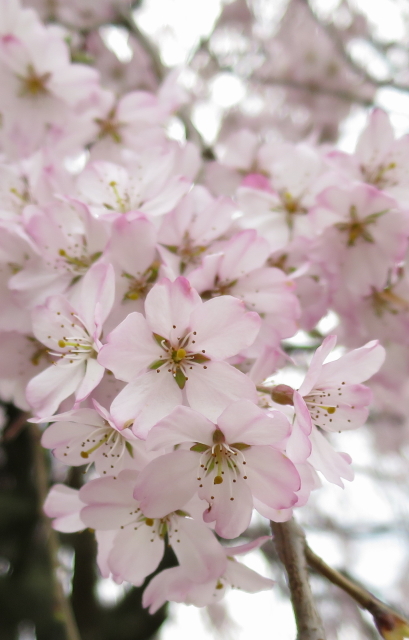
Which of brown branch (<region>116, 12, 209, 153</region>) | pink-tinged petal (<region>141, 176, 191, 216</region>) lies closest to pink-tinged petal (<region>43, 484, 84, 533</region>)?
pink-tinged petal (<region>141, 176, 191, 216</region>)

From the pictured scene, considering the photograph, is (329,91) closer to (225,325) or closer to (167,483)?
(225,325)

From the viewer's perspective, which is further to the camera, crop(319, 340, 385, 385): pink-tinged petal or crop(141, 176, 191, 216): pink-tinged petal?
crop(141, 176, 191, 216): pink-tinged petal

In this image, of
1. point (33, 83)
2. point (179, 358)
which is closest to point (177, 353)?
point (179, 358)

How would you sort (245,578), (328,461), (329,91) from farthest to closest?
(329,91)
(245,578)
(328,461)

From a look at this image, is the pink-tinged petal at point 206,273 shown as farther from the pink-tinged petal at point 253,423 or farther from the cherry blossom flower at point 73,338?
the pink-tinged petal at point 253,423

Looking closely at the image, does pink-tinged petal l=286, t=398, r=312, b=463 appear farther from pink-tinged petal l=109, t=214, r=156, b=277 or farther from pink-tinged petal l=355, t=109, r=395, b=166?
pink-tinged petal l=355, t=109, r=395, b=166

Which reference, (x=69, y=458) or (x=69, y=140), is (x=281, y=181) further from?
(x=69, y=458)

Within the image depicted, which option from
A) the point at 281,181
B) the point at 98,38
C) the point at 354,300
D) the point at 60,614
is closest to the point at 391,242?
the point at 354,300
